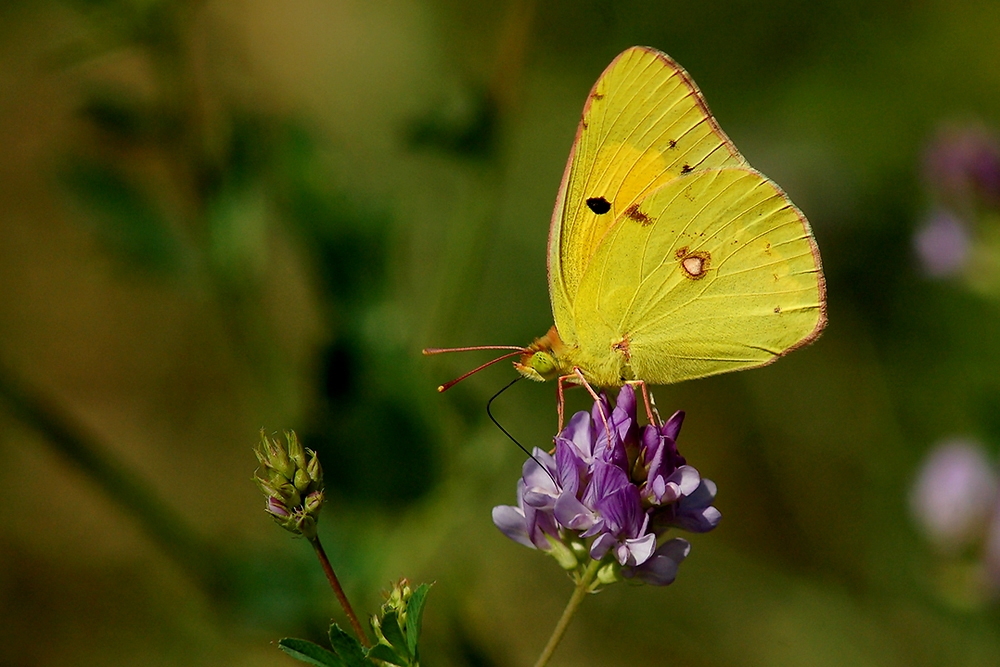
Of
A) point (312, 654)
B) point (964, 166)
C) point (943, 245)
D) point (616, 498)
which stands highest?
point (964, 166)

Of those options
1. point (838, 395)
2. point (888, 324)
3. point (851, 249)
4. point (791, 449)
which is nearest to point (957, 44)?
point (851, 249)

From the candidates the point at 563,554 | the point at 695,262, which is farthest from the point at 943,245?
the point at 563,554

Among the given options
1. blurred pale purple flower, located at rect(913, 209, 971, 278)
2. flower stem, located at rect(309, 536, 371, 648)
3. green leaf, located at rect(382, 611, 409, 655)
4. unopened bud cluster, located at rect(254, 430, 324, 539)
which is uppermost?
blurred pale purple flower, located at rect(913, 209, 971, 278)

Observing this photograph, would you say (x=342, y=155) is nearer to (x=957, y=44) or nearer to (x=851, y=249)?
(x=851, y=249)

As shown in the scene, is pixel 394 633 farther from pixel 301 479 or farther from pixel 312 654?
pixel 301 479

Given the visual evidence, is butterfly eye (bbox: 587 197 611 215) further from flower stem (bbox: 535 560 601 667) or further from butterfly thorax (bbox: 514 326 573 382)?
flower stem (bbox: 535 560 601 667)

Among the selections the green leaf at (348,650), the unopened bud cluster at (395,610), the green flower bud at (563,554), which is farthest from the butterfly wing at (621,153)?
the green leaf at (348,650)

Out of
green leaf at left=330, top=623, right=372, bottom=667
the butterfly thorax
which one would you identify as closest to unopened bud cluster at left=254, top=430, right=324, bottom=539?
green leaf at left=330, top=623, right=372, bottom=667
